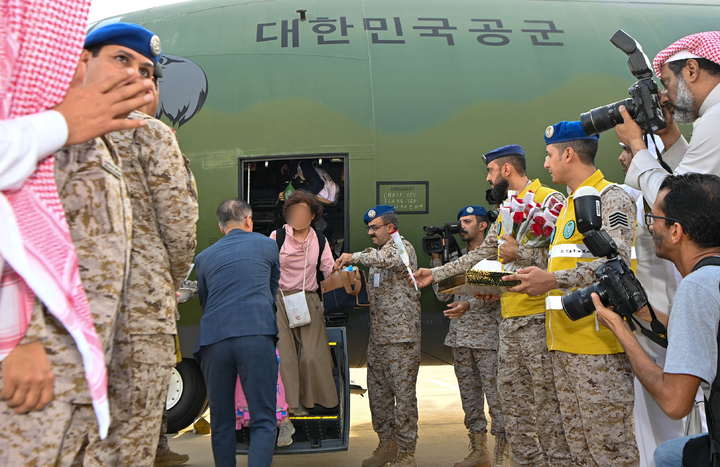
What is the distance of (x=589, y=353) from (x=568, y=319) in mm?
215

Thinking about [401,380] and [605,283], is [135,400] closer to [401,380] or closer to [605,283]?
[605,283]

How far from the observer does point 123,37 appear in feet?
6.75

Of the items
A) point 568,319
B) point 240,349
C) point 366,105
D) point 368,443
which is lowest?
point 368,443

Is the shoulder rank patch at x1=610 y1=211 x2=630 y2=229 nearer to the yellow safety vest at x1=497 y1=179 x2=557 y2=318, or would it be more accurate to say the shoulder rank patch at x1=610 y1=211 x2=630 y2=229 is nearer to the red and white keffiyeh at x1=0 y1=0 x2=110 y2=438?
the yellow safety vest at x1=497 y1=179 x2=557 y2=318

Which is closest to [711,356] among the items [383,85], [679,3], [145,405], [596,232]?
[596,232]

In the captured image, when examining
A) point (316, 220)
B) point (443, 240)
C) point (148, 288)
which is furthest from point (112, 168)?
point (443, 240)

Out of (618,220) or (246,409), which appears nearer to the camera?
(618,220)

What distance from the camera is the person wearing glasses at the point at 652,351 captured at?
3.19 meters

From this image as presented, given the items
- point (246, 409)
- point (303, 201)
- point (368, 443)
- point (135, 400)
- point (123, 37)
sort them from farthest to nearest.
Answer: point (368, 443)
point (303, 201)
point (246, 409)
point (123, 37)
point (135, 400)

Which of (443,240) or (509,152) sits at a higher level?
(509,152)

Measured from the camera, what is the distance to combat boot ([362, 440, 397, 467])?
15.6 feet

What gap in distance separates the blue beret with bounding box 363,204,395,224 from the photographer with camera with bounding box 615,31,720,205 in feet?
Answer: 6.75

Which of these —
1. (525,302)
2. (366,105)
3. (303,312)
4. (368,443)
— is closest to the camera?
(525,302)

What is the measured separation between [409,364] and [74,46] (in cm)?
378
